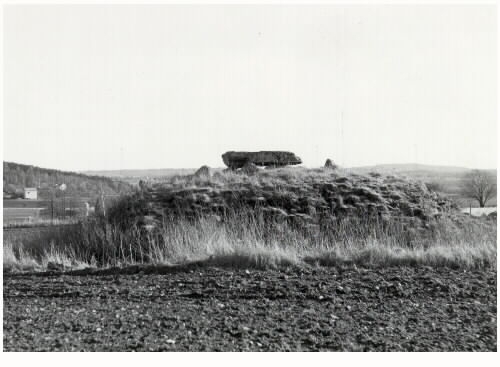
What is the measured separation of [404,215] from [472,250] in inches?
112

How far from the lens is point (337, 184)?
11.8 metres

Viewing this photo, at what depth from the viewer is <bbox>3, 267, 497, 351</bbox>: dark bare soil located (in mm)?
4688

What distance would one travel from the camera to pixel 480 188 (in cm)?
2309

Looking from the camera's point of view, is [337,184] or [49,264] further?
[337,184]

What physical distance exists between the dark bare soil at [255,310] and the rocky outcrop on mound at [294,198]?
3219mm

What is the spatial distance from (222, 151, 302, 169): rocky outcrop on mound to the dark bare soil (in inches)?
292

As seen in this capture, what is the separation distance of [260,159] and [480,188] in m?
12.3

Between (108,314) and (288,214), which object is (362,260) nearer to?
(288,214)

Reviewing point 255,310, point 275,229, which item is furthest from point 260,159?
point 255,310

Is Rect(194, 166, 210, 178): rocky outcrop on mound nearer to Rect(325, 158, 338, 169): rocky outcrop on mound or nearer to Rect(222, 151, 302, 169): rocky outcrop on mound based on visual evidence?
Rect(222, 151, 302, 169): rocky outcrop on mound

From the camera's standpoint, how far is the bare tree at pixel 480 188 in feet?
75.3

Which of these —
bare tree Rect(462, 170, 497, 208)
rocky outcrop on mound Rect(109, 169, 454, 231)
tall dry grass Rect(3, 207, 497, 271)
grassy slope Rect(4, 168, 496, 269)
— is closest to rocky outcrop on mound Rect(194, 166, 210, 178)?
grassy slope Rect(4, 168, 496, 269)

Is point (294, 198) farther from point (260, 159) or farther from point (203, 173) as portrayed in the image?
point (260, 159)

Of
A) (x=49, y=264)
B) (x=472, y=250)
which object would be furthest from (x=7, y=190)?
(x=472, y=250)
